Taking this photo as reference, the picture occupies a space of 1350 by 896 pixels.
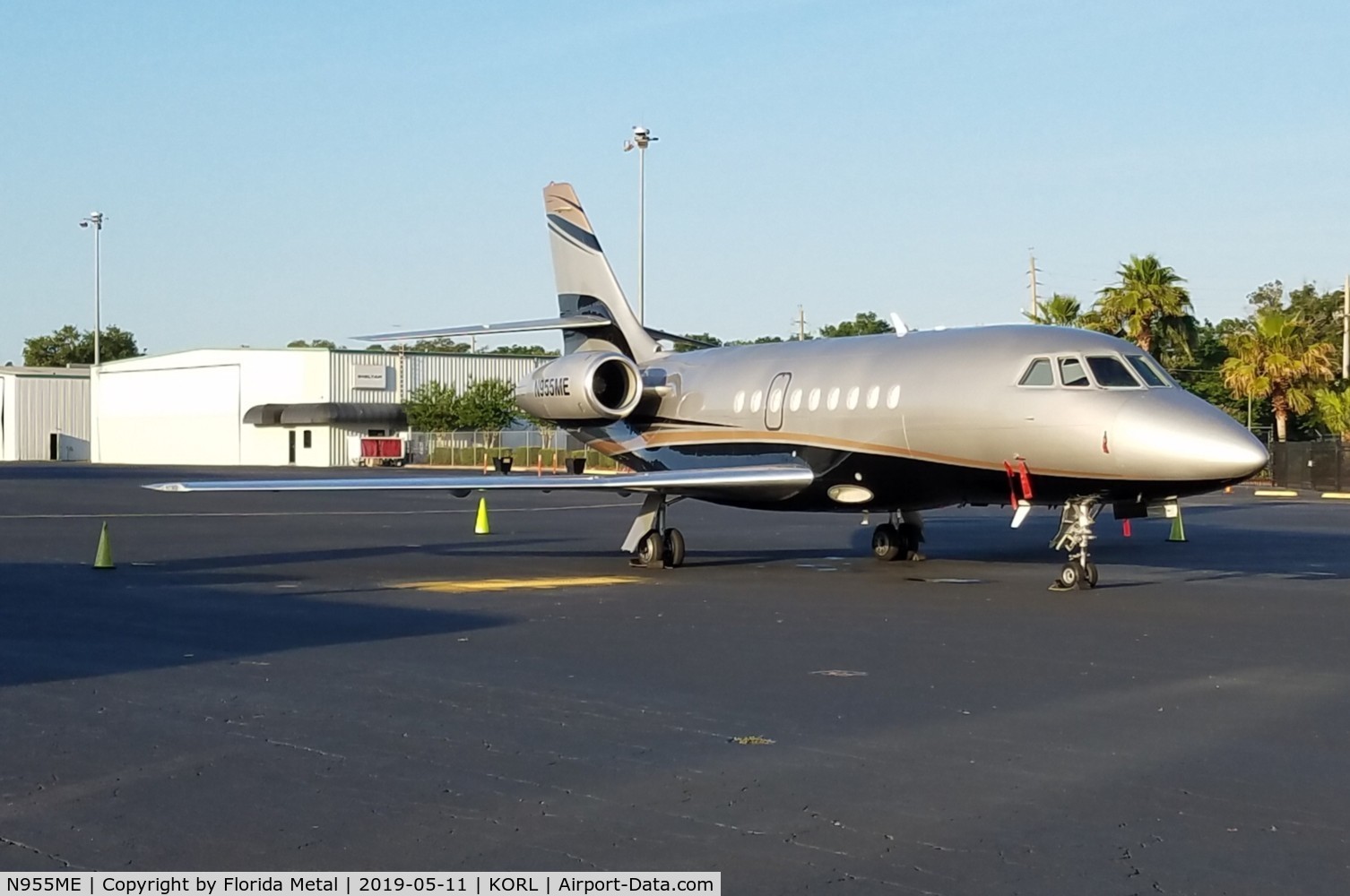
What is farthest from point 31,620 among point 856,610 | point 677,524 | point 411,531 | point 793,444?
point 677,524

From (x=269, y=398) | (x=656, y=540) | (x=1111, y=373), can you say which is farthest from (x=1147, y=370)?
(x=269, y=398)

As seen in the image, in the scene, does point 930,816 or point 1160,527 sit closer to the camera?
point 930,816

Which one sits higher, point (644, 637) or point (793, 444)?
point (793, 444)

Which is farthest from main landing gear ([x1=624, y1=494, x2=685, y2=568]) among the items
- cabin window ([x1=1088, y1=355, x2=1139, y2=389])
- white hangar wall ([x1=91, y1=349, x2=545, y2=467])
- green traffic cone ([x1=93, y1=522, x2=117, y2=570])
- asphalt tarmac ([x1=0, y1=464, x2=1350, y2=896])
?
white hangar wall ([x1=91, y1=349, x2=545, y2=467])

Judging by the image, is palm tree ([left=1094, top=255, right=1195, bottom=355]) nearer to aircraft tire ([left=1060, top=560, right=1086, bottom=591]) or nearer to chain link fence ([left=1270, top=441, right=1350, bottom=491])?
chain link fence ([left=1270, top=441, right=1350, bottom=491])

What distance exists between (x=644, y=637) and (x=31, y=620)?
18.5 ft

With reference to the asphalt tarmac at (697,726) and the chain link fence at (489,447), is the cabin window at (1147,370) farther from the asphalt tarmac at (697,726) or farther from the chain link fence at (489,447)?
the chain link fence at (489,447)

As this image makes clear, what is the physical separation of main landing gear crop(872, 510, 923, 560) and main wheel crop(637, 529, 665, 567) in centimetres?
305

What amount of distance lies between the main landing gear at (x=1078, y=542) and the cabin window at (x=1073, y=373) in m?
1.28

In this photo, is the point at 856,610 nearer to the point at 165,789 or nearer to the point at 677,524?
the point at 165,789

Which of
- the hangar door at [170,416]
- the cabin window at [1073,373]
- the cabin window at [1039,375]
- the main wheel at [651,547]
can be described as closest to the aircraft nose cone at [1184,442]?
the cabin window at [1073,373]

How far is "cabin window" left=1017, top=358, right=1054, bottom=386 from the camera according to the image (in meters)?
17.8

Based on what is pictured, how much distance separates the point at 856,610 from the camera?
15.4 metres

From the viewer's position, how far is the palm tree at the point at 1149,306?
5384 centimetres
